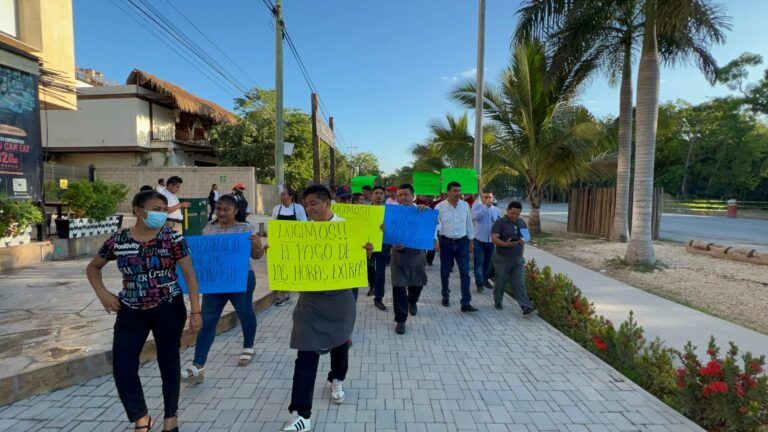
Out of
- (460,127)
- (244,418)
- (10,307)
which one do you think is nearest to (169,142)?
(460,127)

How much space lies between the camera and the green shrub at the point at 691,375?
107 inches

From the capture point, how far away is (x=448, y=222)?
568cm

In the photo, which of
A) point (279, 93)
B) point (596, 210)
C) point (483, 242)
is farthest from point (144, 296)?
point (596, 210)

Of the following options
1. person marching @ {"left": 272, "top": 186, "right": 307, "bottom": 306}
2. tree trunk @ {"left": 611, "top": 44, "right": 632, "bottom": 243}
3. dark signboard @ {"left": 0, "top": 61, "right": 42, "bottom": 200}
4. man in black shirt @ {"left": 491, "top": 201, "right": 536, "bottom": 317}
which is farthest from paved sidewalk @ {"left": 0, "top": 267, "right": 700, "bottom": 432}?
tree trunk @ {"left": 611, "top": 44, "right": 632, "bottom": 243}

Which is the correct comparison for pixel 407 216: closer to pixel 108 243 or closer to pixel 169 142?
pixel 108 243

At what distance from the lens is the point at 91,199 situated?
854 cm

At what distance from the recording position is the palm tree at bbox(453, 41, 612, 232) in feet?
41.2

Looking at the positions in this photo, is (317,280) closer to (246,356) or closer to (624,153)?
(246,356)

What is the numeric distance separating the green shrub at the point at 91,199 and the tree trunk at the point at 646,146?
1161 cm

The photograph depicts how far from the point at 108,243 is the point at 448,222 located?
162 inches

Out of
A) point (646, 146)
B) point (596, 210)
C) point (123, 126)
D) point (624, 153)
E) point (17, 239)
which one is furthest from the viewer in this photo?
point (123, 126)

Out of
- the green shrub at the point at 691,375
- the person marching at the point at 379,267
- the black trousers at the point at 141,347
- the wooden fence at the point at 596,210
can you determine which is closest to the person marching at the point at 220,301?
the black trousers at the point at 141,347

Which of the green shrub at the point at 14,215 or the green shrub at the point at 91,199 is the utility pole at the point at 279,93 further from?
the green shrub at the point at 14,215

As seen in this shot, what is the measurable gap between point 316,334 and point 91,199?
27.0 ft
